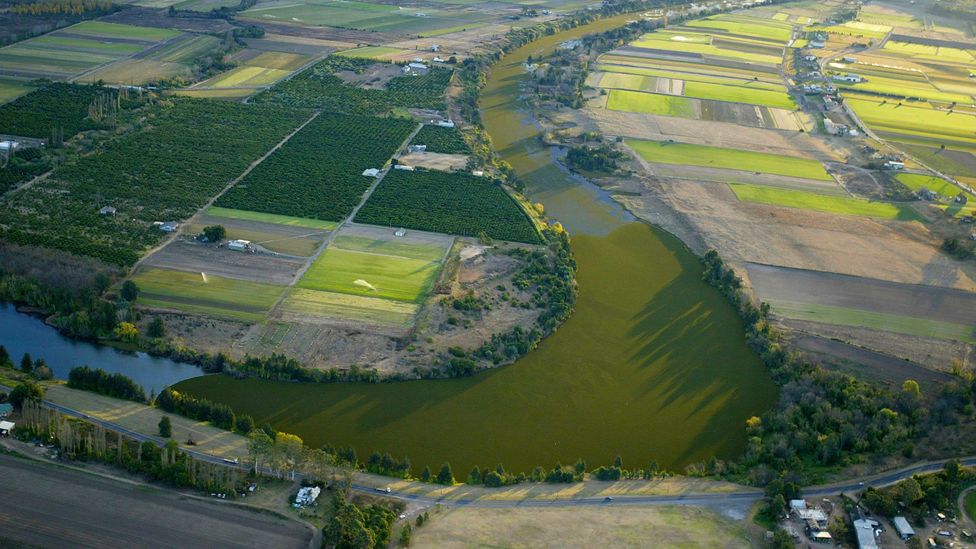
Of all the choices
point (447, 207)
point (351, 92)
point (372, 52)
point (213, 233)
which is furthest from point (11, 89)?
point (447, 207)

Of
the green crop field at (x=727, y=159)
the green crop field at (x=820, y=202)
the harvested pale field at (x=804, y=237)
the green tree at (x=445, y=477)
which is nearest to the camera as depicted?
the green tree at (x=445, y=477)

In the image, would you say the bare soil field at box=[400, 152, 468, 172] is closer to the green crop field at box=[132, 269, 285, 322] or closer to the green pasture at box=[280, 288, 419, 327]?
the green pasture at box=[280, 288, 419, 327]

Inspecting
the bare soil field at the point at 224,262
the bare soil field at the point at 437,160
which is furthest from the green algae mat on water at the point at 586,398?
the bare soil field at the point at 437,160

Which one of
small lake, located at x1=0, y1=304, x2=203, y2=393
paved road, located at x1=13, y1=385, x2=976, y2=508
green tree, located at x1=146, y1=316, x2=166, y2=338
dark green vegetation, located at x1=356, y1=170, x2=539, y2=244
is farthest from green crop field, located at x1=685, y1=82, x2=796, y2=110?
small lake, located at x1=0, y1=304, x2=203, y2=393

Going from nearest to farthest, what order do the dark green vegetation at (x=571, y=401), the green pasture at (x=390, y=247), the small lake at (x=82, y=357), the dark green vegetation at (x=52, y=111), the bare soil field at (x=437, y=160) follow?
1. the dark green vegetation at (x=571, y=401)
2. the small lake at (x=82, y=357)
3. the green pasture at (x=390, y=247)
4. the dark green vegetation at (x=52, y=111)
5. the bare soil field at (x=437, y=160)

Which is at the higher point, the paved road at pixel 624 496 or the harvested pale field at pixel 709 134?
the harvested pale field at pixel 709 134

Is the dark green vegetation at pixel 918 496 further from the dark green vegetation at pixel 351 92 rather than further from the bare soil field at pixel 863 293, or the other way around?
the dark green vegetation at pixel 351 92

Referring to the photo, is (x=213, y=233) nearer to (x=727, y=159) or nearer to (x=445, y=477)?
(x=445, y=477)
